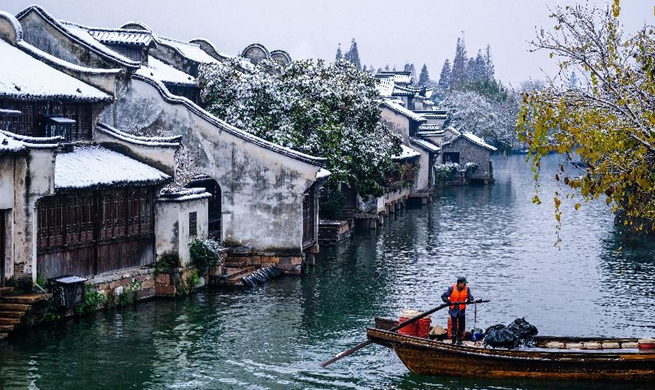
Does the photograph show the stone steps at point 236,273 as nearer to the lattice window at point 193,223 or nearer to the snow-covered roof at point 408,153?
the lattice window at point 193,223

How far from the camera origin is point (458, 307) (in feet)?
93.4

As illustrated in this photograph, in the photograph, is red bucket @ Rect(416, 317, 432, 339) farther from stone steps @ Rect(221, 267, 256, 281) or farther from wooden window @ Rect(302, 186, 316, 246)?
wooden window @ Rect(302, 186, 316, 246)

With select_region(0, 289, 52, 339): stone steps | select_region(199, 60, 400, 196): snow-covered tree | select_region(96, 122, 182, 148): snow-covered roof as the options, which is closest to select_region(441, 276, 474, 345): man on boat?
select_region(0, 289, 52, 339): stone steps

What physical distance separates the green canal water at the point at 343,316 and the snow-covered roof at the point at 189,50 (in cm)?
1549

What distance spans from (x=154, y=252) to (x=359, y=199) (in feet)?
95.8

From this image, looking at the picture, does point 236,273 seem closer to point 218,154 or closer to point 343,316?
point 218,154

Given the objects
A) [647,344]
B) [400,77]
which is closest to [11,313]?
[647,344]

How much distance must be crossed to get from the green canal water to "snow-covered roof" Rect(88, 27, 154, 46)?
15156mm

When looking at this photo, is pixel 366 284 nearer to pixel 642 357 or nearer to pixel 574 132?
pixel 642 357

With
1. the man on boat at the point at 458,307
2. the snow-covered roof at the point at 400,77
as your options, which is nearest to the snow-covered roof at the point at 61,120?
the man on boat at the point at 458,307

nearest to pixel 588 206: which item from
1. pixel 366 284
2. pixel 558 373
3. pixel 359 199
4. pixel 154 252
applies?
pixel 359 199

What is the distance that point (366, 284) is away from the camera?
42.8 metres

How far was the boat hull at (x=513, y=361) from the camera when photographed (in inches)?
1035

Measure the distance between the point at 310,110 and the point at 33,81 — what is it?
691 inches
